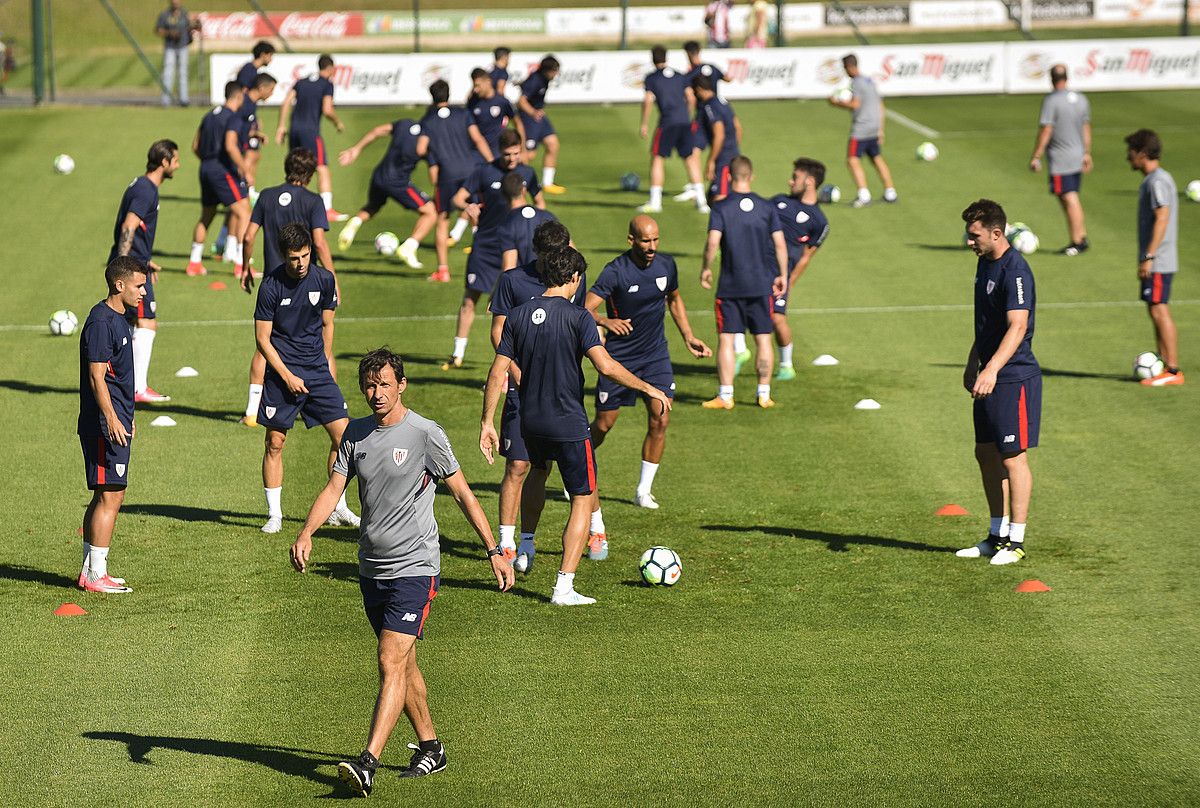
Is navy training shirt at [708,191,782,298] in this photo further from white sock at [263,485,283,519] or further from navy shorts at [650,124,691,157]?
navy shorts at [650,124,691,157]

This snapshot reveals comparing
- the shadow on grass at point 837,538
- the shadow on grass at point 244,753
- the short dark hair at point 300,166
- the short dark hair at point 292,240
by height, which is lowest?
the shadow on grass at point 244,753

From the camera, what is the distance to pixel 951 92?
131 ft

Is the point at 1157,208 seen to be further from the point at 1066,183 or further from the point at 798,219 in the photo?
the point at 1066,183

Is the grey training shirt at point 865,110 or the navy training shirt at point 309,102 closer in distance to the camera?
the navy training shirt at point 309,102

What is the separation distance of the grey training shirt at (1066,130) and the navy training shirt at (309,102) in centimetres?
1103

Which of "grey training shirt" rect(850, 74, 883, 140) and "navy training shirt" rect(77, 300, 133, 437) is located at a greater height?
"grey training shirt" rect(850, 74, 883, 140)

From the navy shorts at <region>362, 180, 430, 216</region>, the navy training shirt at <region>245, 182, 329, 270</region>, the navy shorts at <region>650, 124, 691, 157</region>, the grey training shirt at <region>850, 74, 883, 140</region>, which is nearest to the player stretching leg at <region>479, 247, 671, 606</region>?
the navy training shirt at <region>245, 182, 329, 270</region>

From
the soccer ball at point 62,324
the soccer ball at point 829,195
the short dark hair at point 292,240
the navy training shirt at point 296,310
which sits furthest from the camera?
the soccer ball at point 829,195

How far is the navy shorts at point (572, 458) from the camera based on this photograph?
10.8 metres

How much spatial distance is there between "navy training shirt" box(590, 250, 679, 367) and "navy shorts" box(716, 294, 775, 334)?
322 centimetres

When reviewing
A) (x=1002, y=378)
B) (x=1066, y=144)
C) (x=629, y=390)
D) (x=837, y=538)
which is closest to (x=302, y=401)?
(x=629, y=390)

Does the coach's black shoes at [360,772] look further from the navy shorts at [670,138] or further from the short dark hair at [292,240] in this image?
the navy shorts at [670,138]

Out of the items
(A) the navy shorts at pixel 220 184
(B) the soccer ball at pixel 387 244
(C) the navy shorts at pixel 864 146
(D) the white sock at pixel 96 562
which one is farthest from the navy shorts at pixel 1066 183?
(D) the white sock at pixel 96 562

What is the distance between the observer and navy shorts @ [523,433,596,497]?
35.5ft
